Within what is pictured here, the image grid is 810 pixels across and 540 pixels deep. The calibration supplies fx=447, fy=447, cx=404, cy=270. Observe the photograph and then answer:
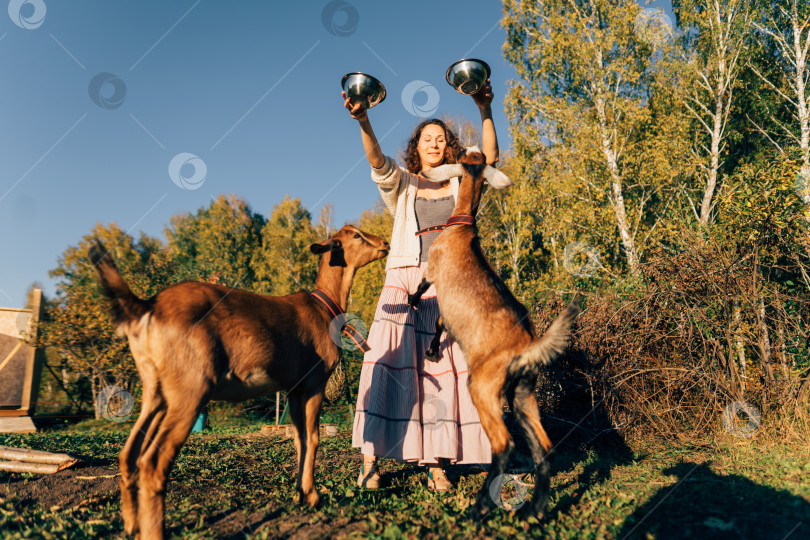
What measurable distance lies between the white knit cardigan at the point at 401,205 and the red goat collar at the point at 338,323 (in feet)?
2.69

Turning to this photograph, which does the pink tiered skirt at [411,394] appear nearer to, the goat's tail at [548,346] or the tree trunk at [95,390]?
the goat's tail at [548,346]

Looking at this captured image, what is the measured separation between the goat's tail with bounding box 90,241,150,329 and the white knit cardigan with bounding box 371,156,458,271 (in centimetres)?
249

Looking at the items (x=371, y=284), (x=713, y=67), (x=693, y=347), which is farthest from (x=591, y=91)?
(x=693, y=347)

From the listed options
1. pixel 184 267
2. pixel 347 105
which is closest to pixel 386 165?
pixel 347 105

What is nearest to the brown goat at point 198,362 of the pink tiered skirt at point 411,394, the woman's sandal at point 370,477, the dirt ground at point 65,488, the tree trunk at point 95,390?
the pink tiered skirt at point 411,394

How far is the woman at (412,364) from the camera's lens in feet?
14.3

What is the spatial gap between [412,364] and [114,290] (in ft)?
8.94

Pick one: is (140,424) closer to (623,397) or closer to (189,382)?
(189,382)

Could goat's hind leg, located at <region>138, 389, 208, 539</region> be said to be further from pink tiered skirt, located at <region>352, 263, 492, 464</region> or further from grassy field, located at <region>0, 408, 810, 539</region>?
pink tiered skirt, located at <region>352, 263, 492, 464</region>

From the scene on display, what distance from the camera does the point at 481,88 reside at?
4.10m

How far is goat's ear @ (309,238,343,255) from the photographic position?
444 cm

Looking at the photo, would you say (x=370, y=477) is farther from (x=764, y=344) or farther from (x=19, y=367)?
(x=19, y=367)

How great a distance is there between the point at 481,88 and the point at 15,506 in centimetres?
533

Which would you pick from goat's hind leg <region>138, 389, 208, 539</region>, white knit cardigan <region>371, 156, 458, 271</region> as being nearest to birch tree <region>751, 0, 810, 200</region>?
white knit cardigan <region>371, 156, 458, 271</region>
